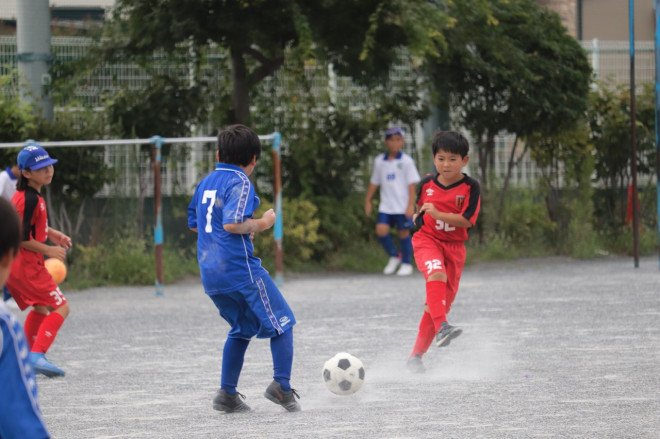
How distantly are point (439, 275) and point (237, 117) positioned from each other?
825 cm

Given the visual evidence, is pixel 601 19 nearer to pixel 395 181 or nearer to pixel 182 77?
pixel 395 181

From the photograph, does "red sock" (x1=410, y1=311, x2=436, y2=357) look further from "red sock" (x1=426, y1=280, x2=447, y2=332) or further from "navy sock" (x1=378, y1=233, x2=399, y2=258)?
"navy sock" (x1=378, y1=233, x2=399, y2=258)

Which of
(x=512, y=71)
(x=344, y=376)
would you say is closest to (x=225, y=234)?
(x=344, y=376)

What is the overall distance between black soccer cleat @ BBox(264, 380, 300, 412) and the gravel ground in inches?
2.9

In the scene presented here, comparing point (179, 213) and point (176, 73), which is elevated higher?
point (176, 73)

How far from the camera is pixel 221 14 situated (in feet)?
44.5

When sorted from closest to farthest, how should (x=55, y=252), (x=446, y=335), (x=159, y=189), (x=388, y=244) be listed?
1. (x=446, y=335)
2. (x=55, y=252)
3. (x=159, y=189)
4. (x=388, y=244)

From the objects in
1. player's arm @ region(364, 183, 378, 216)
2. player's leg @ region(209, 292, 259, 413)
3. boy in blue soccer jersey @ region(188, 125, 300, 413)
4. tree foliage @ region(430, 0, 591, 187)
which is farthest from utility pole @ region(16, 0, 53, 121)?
player's leg @ region(209, 292, 259, 413)

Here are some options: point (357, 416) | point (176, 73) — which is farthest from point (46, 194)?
point (357, 416)

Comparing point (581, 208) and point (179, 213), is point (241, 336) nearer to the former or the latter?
point (179, 213)

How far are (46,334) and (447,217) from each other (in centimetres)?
285

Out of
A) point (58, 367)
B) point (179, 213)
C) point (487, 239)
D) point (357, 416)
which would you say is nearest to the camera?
point (357, 416)

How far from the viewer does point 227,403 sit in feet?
19.5

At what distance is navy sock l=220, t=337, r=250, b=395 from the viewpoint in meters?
5.97
